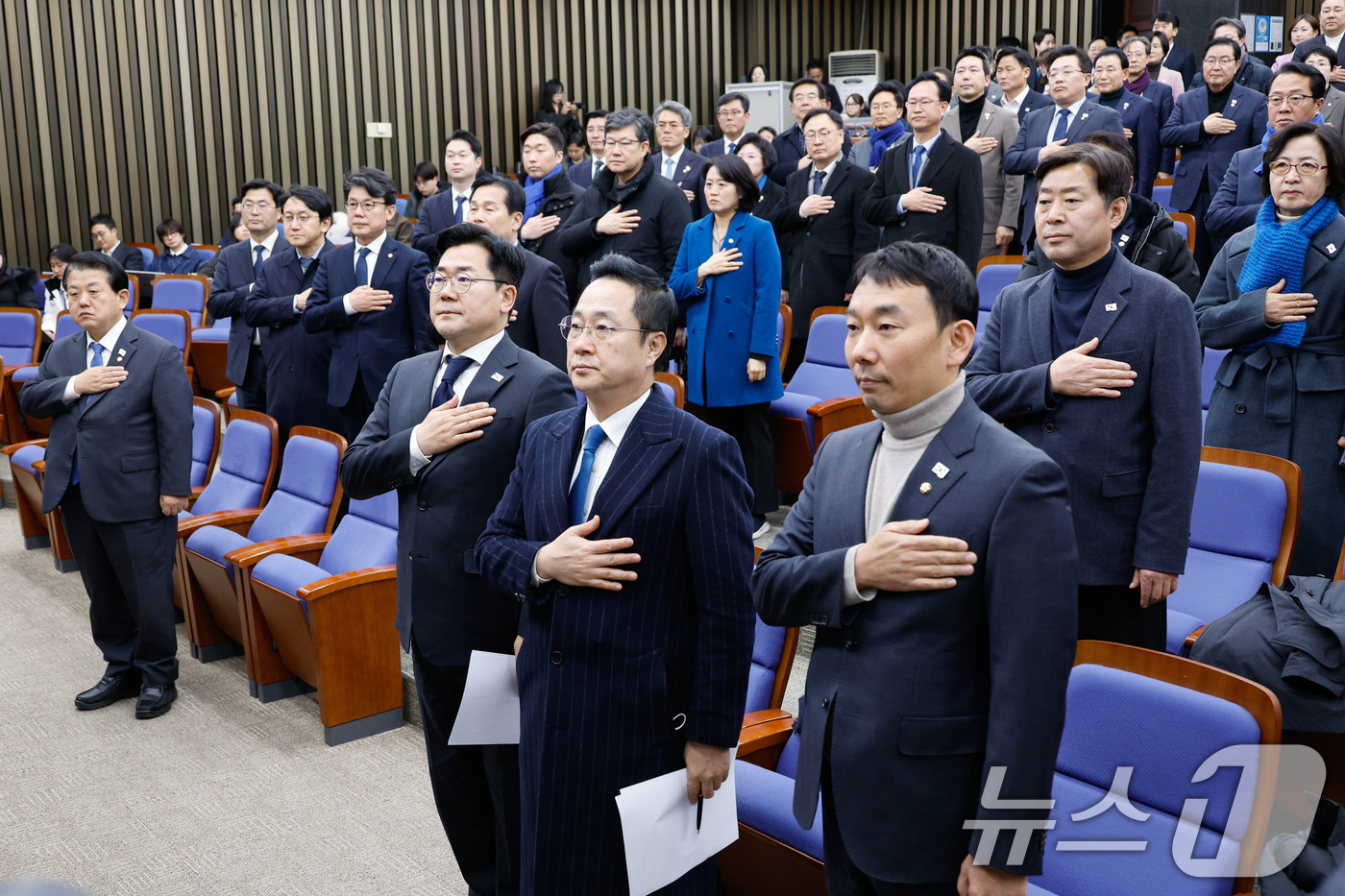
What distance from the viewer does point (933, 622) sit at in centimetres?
124

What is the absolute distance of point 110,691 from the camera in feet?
11.1

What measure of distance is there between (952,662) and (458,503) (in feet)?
3.37

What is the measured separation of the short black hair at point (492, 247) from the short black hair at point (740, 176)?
5.45 ft

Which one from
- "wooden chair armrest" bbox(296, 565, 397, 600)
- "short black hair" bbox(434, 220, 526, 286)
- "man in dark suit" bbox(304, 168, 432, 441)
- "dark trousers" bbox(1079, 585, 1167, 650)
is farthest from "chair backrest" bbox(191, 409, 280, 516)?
"dark trousers" bbox(1079, 585, 1167, 650)

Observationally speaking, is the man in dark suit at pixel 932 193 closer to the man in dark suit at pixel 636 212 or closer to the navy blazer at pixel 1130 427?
the man in dark suit at pixel 636 212

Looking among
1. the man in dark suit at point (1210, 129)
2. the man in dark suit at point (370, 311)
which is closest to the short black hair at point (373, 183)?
the man in dark suit at point (370, 311)

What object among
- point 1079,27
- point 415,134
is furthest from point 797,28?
point 415,134

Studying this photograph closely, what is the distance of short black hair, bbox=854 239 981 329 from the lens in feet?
4.20

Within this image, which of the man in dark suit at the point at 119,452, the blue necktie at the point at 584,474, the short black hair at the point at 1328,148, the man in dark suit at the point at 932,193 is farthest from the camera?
the man in dark suit at the point at 932,193

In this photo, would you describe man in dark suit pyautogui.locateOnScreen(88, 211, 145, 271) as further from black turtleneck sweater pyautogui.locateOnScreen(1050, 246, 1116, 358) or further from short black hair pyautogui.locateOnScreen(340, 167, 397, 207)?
black turtleneck sweater pyautogui.locateOnScreen(1050, 246, 1116, 358)

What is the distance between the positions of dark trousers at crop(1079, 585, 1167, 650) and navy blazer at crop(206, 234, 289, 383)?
337cm

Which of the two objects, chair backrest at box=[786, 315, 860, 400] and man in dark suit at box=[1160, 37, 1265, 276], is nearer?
chair backrest at box=[786, 315, 860, 400]

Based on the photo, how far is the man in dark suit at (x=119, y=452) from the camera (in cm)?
319

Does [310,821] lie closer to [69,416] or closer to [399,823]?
[399,823]
